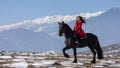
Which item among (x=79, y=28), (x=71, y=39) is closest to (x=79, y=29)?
(x=79, y=28)

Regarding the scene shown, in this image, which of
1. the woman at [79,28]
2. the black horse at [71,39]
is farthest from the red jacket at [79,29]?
the black horse at [71,39]

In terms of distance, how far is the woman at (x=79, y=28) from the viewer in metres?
32.2

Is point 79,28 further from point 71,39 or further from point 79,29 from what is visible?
point 71,39

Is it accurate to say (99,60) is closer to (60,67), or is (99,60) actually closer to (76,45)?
(76,45)

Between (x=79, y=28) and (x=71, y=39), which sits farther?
(x=71, y=39)

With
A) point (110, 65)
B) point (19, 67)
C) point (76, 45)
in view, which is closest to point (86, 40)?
point (76, 45)

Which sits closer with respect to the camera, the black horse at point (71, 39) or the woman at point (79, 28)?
the black horse at point (71, 39)

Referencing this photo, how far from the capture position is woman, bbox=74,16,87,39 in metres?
32.2

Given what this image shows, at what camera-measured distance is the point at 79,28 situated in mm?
32375

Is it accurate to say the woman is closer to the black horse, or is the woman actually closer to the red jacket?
the red jacket

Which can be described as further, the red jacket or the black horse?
the red jacket

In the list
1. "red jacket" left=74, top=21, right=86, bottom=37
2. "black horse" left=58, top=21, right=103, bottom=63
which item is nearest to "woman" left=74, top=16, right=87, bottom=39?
"red jacket" left=74, top=21, right=86, bottom=37

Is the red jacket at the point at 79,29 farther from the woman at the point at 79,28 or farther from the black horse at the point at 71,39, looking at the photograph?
the black horse at the point at 71,39

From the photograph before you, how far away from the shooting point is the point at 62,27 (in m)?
32.0
